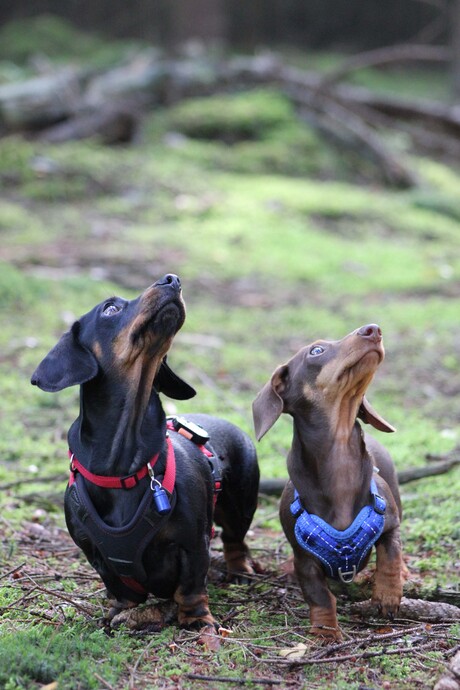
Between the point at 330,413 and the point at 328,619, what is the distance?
0.83 meters

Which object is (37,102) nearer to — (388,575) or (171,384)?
(171,384)

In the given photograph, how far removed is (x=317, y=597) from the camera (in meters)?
3.64

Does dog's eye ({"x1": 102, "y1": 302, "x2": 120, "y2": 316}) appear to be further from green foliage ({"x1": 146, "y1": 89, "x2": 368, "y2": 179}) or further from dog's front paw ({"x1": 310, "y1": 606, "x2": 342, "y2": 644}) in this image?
green foliage ({"x1": 146, "y1": 89, "x2": 368, "y2": 179})

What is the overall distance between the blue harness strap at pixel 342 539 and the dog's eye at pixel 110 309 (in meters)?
1.13

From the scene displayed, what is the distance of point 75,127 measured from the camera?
541 inches

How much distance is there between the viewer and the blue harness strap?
3.67 m

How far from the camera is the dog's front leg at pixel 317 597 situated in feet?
11.7

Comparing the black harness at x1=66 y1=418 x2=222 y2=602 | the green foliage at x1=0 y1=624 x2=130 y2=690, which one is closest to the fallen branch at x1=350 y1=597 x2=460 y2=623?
the black harness at x1=66 y1=418 x2=222 y2=602

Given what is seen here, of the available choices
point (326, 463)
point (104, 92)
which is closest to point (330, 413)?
point (326, 463)

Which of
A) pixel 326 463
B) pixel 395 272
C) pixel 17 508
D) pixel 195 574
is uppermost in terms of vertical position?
pixel 326 463

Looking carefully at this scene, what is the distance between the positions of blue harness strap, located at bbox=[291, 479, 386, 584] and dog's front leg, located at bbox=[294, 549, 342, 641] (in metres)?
0.05

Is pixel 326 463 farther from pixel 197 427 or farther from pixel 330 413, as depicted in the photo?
pixel 197 427

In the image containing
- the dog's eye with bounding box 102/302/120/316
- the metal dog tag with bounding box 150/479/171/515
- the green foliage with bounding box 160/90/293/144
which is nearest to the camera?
the metal dog tag with bounding box 150/479/171/515

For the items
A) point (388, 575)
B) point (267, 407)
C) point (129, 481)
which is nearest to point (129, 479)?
point (129, 481)
